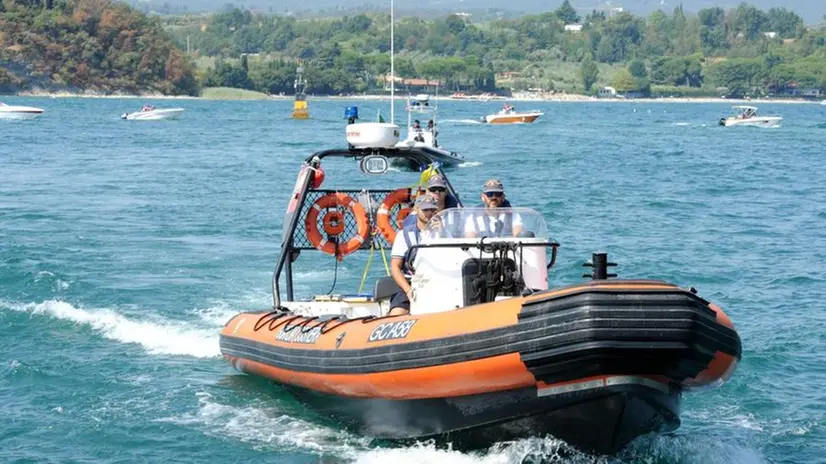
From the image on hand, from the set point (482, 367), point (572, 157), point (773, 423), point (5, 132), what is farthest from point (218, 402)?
point (5, 132)

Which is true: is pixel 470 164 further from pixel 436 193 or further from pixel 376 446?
pixel 376 446

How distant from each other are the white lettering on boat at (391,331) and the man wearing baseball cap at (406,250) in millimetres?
678

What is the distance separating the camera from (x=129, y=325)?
15.1 metres

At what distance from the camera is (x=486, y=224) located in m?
10.2

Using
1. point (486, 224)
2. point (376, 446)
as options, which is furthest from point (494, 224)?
point (376, 446)

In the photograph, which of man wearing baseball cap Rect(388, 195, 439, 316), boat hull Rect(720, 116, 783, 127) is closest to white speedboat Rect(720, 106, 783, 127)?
boat hull Rect(720, 116, 783, 127)

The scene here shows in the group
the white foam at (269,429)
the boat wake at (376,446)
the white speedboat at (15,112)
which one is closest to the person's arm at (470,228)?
the boat wake at (376,446)

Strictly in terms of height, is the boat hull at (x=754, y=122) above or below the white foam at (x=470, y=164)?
A: below

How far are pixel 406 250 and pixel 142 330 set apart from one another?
197 inches

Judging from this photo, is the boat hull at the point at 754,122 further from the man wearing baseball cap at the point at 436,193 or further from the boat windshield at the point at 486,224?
the boat windshield at the point at 486,224

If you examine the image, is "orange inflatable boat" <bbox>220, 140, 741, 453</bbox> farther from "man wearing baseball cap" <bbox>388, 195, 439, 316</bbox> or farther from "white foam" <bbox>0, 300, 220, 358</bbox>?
"white foam" <bbox>0, 300, 220, 358</bbox>

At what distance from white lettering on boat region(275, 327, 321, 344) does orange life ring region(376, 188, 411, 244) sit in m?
2.07

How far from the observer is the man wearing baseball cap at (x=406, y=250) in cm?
1070

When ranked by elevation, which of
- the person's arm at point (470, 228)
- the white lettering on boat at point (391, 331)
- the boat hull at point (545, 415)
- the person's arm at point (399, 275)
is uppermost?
the person's arm at point (470, 228)
